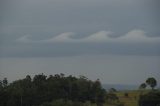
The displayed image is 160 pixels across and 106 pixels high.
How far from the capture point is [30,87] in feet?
222

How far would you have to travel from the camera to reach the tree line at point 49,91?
6500 centimetres

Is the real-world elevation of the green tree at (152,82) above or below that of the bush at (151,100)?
above

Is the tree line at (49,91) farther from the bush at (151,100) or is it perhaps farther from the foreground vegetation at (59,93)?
the bush at (151,100)

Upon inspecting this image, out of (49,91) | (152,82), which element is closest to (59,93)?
(49,91)

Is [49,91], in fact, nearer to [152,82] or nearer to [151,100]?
[151,100]

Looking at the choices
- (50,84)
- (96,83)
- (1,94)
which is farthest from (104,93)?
(1,94)

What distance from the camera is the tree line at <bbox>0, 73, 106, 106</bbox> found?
213ft

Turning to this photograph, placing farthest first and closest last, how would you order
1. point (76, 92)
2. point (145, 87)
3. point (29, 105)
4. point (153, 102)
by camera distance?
point (145, 87), point (76, 92), point (29, 105), point (153, 102)

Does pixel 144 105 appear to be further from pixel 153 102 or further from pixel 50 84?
pixel 50 84

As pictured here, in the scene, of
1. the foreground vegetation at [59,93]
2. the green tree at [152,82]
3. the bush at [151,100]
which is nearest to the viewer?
the bush at [151,100]

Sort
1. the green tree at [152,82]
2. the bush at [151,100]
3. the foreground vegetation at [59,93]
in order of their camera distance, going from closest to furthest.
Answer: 1. the bush at [151,100]
2. the foreground vegetation at [59,93]
3. the green tree at [152,82]

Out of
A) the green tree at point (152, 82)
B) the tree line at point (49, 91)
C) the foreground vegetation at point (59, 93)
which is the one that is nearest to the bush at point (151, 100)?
the foreground vegetation at point (59, 93)

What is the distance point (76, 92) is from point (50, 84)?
152 inches

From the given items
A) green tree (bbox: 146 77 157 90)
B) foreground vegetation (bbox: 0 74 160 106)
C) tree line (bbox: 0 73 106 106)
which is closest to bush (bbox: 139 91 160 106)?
foreground vegetation (bbox: 0 74 160 106)
